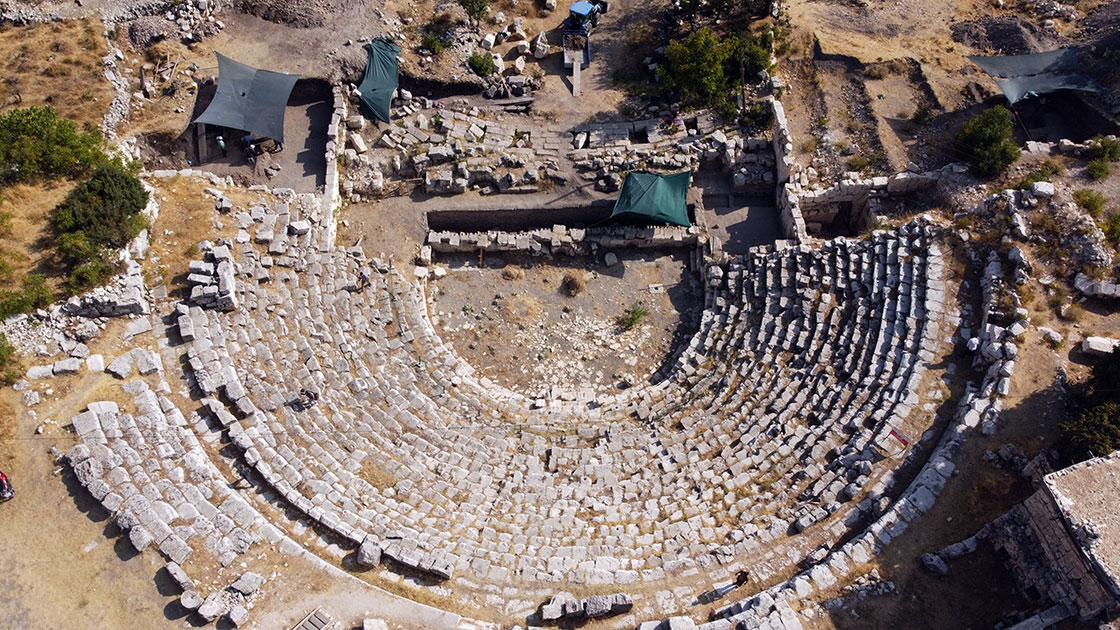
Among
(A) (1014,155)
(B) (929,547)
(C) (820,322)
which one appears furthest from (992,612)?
(A) (1014,155)

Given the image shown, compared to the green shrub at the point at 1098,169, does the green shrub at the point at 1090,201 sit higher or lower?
lower

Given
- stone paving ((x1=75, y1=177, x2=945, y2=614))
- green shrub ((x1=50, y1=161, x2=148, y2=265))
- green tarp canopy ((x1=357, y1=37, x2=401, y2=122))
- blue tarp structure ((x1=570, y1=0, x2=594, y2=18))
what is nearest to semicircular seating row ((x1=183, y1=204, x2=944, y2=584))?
stone paving ((x1=75, y1=177, x2=945, y2=614))

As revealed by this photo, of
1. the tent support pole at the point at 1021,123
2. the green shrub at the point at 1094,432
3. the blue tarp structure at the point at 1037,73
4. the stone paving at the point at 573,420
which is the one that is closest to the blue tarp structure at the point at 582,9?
the stone paving at the point at 573,420

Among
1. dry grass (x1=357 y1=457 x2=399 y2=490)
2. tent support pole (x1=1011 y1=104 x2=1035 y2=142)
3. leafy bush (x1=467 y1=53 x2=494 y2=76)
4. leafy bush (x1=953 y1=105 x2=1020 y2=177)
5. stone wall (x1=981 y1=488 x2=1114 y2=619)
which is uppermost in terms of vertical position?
leafy bush (x1=467 y1=53 x2=494 y2=76)

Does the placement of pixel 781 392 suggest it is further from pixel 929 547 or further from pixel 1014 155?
pixel 1014 155

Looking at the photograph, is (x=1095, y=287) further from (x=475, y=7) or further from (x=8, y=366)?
(x=8, y=366)

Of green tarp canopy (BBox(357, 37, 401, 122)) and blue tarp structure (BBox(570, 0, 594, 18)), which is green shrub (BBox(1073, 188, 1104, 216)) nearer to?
blue tarp structure (BBox(570, 0, 594, 18))

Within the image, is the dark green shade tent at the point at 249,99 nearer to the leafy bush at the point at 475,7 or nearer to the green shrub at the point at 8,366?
the leafy bush at the point at 475,7
